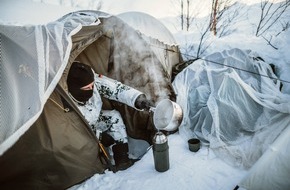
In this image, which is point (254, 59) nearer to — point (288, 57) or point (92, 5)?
point (288, 57)

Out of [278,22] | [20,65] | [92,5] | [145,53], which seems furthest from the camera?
[92,5]

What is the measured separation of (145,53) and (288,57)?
2583 mm

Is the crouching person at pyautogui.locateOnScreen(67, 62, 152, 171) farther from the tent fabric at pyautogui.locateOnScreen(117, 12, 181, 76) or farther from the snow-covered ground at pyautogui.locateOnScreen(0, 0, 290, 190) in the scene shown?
the tent fabric at pyautogui.locateOnScreen(117, 12, 181, 76)

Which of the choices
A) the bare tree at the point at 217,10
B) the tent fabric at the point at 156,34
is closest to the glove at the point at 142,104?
the tent fabric at the point at 156,34

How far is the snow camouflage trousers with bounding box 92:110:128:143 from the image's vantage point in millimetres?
3148

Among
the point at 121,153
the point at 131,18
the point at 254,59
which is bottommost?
the point at 121,153

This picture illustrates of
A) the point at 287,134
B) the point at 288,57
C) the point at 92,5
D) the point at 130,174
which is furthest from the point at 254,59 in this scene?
the point at 92,5

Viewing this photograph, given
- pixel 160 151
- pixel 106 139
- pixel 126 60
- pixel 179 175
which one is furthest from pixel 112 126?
pixel 126 60

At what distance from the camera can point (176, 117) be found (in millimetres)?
2312

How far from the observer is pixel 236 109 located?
298 centimetres

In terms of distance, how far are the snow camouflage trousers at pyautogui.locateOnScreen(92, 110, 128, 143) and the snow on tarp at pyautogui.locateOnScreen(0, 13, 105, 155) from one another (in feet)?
3.59

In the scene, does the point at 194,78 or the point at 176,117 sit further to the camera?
the point at 194,78

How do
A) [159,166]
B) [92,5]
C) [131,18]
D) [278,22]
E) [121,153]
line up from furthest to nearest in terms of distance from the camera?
[92,5] → [278,22] → [131,18] → [121,153] → [159,166]

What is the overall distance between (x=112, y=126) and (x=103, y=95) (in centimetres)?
46
